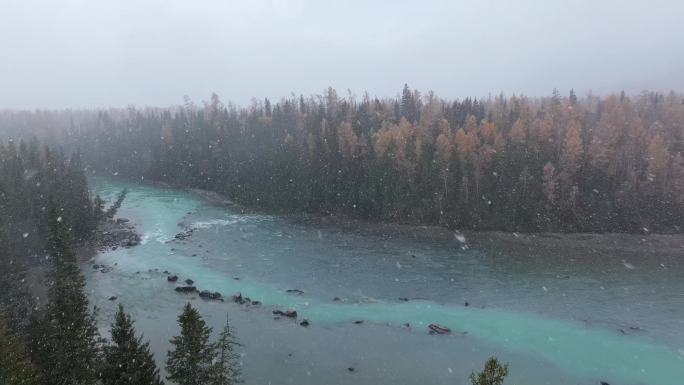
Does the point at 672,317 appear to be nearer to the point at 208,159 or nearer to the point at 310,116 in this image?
the point at 310,116

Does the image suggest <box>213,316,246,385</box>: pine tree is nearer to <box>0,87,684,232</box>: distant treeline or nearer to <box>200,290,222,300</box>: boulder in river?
<box>200,290,222,300</box>: boulder in river

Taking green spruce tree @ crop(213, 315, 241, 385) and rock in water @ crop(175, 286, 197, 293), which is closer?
green spruce tree @ crop(213, 315, 241, 385)

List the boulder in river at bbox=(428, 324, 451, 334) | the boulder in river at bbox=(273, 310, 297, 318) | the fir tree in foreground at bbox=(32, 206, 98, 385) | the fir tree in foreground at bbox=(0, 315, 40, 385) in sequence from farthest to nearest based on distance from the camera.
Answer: the boulder in river at bbox=(273, 310, 297, 318)
the boulder in river at bbox=(428, 324, 451, 334)
the fir tree in foreground at bbox=(32, 206, 98, 385)
the fir tree in foreground at bbox=(0, 315, 40, 385)

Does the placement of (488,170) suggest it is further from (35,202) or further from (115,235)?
(35,202)

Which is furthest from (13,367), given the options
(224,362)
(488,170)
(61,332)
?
(488,170)

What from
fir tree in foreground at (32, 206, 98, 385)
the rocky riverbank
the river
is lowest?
the rocky riverbank

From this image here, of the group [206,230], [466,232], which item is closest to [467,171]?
[466,232]

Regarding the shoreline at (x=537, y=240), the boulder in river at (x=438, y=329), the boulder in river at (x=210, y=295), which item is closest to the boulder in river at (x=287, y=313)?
the boulder in river at (x=210, y=295)

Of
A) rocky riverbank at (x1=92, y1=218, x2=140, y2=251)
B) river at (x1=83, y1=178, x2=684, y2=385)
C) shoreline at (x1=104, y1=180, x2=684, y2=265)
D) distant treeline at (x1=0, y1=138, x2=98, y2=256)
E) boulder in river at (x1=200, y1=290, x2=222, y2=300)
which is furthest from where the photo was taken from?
rocky riverbank at (x1=92, y1=218, x2=140, y2=251)

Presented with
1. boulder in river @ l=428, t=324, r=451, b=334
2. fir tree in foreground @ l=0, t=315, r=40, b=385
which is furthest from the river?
fir tree in foreground @ l=0, t=315, r=40, b=385
